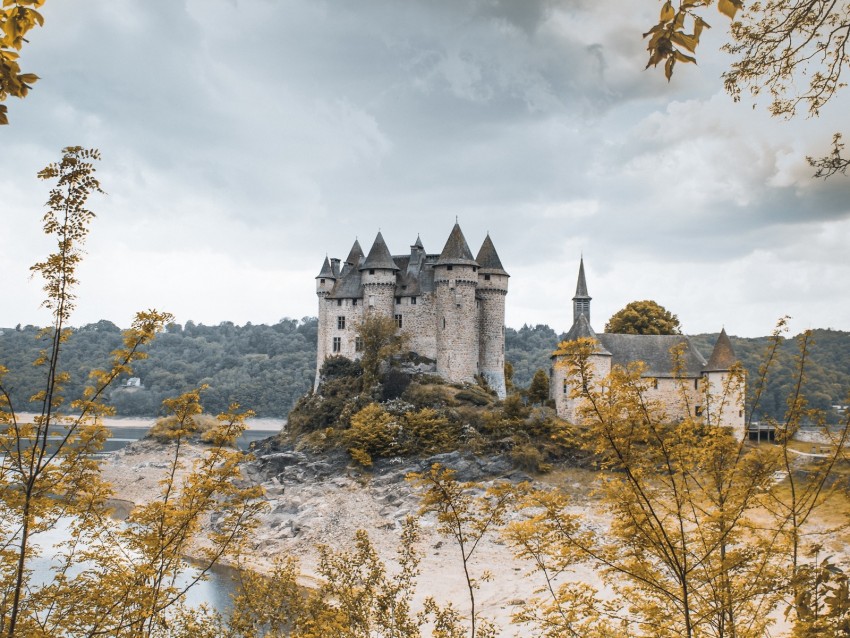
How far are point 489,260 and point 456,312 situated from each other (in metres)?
5.45

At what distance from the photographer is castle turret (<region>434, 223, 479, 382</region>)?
48.3m

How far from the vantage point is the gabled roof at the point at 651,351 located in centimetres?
4488

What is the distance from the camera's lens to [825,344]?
69.7 meters

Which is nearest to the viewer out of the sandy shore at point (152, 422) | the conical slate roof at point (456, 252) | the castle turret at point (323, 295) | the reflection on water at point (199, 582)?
the reflection on water at point (199, 582)

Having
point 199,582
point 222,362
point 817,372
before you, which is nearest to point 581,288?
point 817,372

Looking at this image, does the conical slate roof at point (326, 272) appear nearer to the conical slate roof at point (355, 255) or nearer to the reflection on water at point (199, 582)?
the conical slate roof at point (355, 255)

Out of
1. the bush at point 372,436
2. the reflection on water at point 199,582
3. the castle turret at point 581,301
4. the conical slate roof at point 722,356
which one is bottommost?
the reflection on water at point 199,582

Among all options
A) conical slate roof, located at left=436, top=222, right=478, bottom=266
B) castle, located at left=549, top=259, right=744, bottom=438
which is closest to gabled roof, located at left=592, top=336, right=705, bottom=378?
castle, located at left=549, top=259, right=744, bottom=438

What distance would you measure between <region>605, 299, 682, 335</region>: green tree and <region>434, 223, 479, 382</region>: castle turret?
11394 millimetres

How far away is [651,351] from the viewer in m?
45.8

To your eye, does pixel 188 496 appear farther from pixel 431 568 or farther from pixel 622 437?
pixel 431 568

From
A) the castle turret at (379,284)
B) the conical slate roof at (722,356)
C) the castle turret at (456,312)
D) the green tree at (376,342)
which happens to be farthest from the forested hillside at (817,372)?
the castle turret at (379,284)

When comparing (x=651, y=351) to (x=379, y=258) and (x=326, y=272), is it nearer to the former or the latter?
(x=379, y=258)

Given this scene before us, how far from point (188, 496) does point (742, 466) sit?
7.29m
